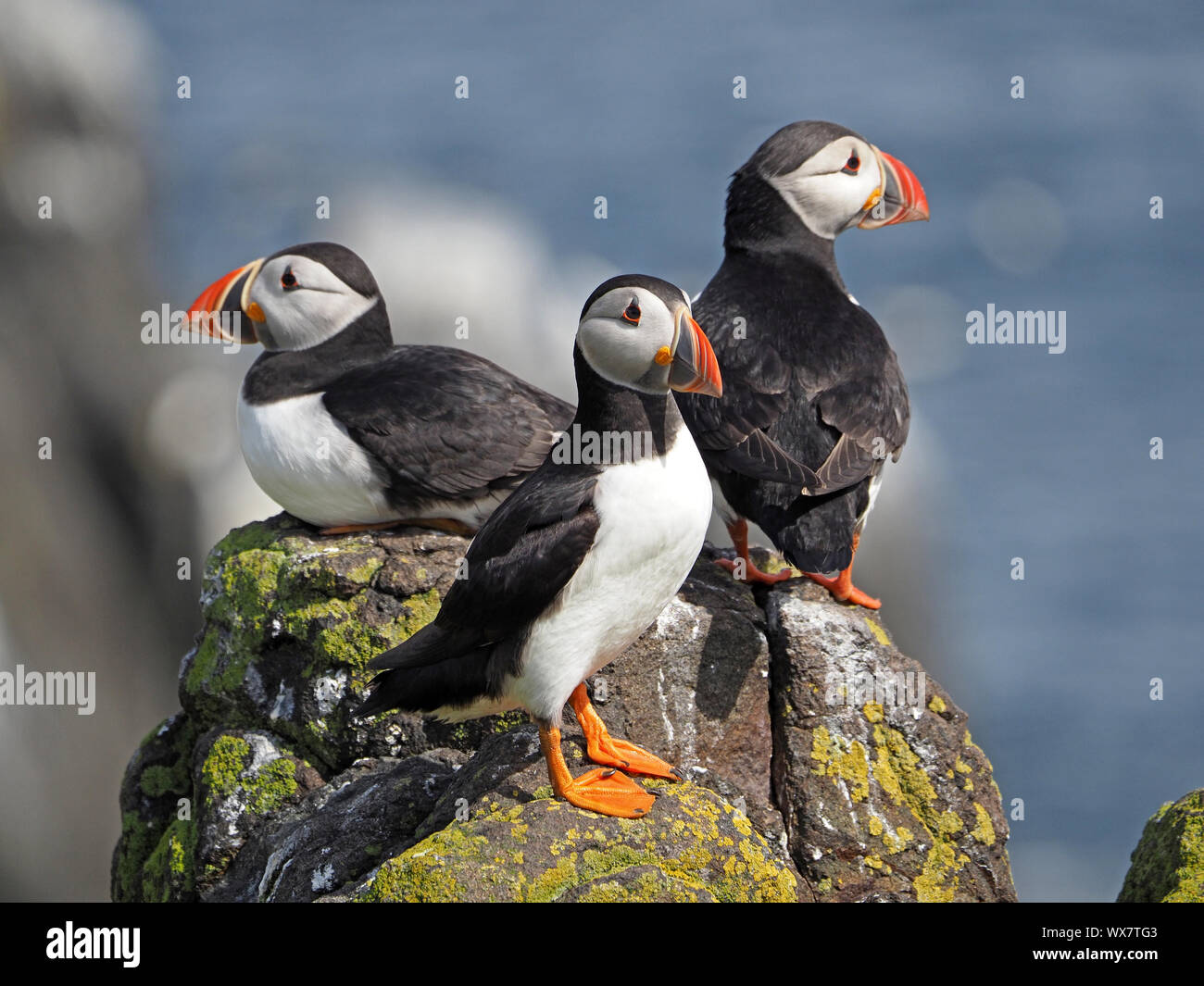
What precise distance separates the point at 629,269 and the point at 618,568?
27.2 metres

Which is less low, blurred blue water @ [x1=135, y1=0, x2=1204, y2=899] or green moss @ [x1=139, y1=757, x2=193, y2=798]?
blurred blue water @ [x1=135, y1=0, x2=1204, y2=899]

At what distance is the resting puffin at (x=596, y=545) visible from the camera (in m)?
5.04

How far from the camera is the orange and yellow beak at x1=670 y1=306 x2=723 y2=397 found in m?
Answer: 5.01

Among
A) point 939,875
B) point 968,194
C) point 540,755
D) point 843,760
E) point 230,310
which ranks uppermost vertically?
point 968,194

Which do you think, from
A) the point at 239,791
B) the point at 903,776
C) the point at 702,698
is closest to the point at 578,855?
the point at 702,698

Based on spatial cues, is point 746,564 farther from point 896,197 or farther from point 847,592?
point 896,197

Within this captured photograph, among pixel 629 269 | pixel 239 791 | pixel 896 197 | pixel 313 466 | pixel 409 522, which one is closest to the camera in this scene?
pixel 239 791

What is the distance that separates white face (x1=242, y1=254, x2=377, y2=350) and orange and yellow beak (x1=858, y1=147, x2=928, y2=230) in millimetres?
2525

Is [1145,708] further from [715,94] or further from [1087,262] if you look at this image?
[715,94]

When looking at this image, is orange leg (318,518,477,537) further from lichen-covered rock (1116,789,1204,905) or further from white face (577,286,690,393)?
lichen-covered rock (1116,789,1204,905)

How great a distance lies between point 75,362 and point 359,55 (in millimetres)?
35237

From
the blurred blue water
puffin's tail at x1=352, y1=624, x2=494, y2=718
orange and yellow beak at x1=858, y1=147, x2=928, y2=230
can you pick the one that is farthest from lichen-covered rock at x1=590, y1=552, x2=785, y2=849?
the blurred blue water

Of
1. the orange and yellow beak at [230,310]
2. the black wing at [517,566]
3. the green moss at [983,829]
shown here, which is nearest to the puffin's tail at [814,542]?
the green moss at [983,829]

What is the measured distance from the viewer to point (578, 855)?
4816 mm
